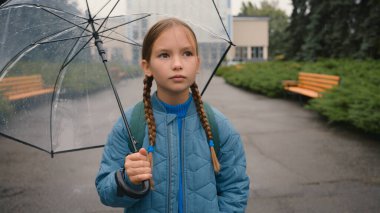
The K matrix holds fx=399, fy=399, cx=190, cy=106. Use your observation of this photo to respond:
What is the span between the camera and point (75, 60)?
2.52 metres

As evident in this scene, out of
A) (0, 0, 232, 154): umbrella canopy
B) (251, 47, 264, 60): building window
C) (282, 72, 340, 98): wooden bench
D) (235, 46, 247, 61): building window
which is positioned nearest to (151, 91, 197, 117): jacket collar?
(0, 0, 232, 154): umbrella canopy

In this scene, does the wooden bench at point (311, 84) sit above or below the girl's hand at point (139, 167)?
below

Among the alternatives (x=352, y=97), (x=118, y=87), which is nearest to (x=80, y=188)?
(x=118, y=87)

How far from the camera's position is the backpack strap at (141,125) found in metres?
1.83

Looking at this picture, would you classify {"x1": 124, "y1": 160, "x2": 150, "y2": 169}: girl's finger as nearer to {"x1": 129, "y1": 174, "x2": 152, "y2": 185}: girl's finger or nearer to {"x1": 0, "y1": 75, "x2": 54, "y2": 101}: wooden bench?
{"x1": 129, "y1": 174, "x2": 152, "y2": 185}: girl's finger

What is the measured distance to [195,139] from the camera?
1854mm

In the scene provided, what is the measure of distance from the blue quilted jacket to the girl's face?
197 millimetres

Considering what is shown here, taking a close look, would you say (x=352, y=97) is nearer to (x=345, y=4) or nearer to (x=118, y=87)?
(x=118, y=87)

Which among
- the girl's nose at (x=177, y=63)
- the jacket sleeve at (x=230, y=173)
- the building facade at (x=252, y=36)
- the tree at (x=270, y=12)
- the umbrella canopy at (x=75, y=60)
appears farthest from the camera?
the tree at (x=270, y=12)

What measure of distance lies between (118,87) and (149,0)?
663mm

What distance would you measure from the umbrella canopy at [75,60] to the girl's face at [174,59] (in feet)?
2.02

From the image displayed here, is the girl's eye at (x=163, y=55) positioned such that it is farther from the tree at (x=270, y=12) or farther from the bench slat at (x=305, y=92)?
the tree at (x=270, y=12)

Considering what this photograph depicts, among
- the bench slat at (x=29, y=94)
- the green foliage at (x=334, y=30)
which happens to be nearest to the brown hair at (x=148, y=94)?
the bench slat at (x=29, y=94)

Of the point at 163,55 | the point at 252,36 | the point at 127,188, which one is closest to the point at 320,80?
the point at 163,55
